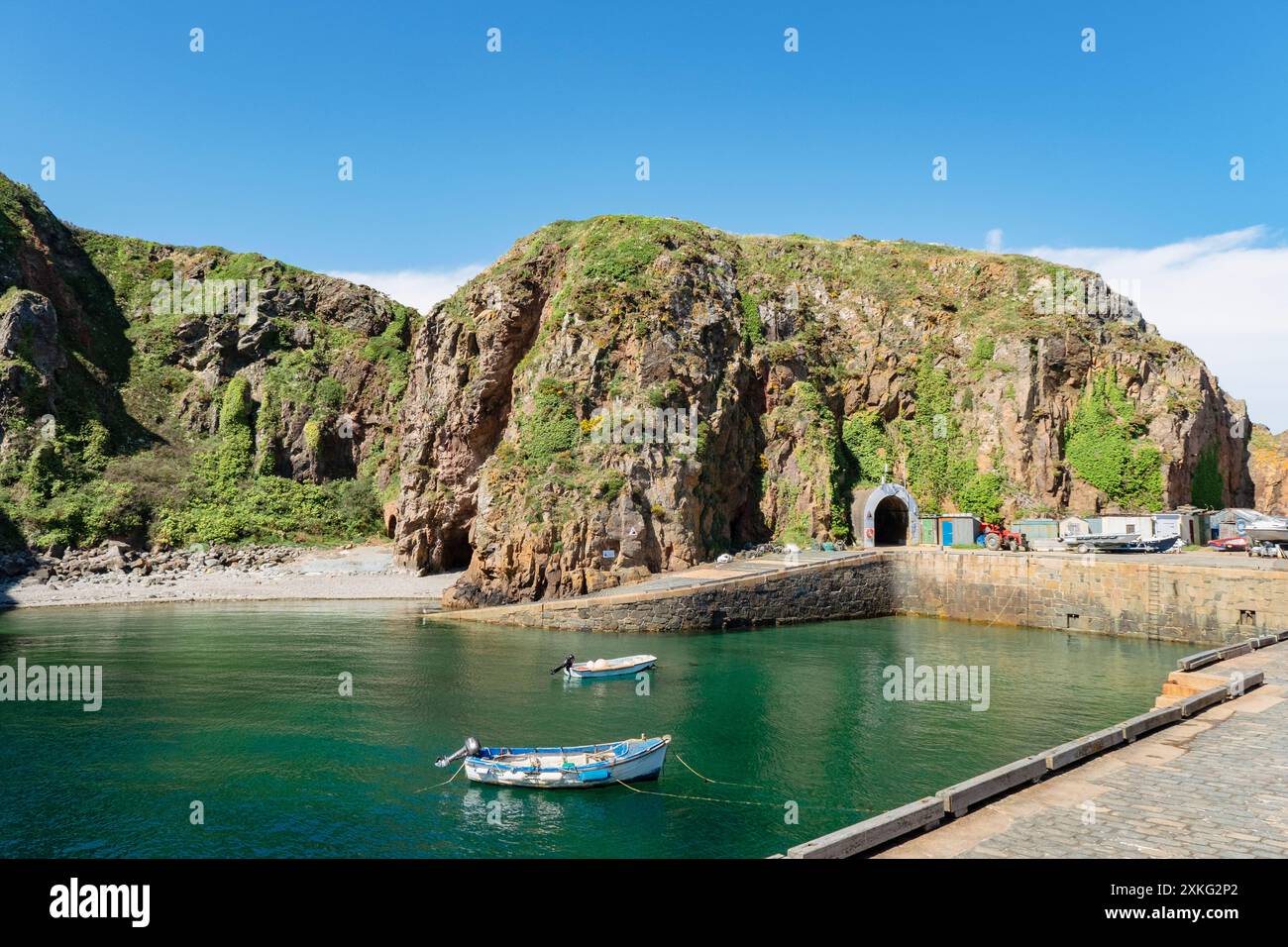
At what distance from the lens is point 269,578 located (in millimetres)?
54438

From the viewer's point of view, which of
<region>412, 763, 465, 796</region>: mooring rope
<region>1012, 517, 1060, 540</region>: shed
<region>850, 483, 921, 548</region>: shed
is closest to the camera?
<region>412, 763, 465, 796</region>: mooring rope

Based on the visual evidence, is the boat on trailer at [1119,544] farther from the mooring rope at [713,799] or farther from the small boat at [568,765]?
the small boat at [568,765]

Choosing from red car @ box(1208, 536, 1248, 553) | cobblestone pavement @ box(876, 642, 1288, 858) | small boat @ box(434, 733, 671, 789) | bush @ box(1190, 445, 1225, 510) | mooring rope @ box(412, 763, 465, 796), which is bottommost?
mooring rope @ box(412, 763, 465, 796)

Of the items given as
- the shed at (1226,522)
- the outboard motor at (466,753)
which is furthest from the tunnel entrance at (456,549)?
the shed at (1226,522)

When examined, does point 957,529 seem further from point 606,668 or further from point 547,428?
point 606,668

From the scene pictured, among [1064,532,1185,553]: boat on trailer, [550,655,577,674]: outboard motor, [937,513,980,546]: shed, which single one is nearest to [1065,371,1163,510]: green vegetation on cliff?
[1064,532,1185,553]: boat on trailer

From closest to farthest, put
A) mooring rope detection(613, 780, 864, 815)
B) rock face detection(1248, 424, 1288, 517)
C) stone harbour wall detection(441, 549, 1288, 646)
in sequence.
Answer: mooring rope detection(613, 780, 864, 815), stone harbour wall detection(441, 549, 1288, 646), rock face detection(1248, 424, 1288, 517)

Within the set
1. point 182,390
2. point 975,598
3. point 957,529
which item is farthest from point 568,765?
point 182,390

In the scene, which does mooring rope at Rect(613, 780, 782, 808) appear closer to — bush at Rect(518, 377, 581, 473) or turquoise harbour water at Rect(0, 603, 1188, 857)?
turquoise harbour water at Rect(0, 603, 1188, 857)

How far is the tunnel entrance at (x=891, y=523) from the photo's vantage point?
55.9 metres

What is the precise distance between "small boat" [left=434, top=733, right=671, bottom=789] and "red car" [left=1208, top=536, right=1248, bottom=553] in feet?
136

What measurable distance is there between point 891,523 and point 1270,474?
4026cm

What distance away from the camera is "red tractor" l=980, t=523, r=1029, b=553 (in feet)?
154

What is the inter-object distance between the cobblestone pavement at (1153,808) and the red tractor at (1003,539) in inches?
1249
